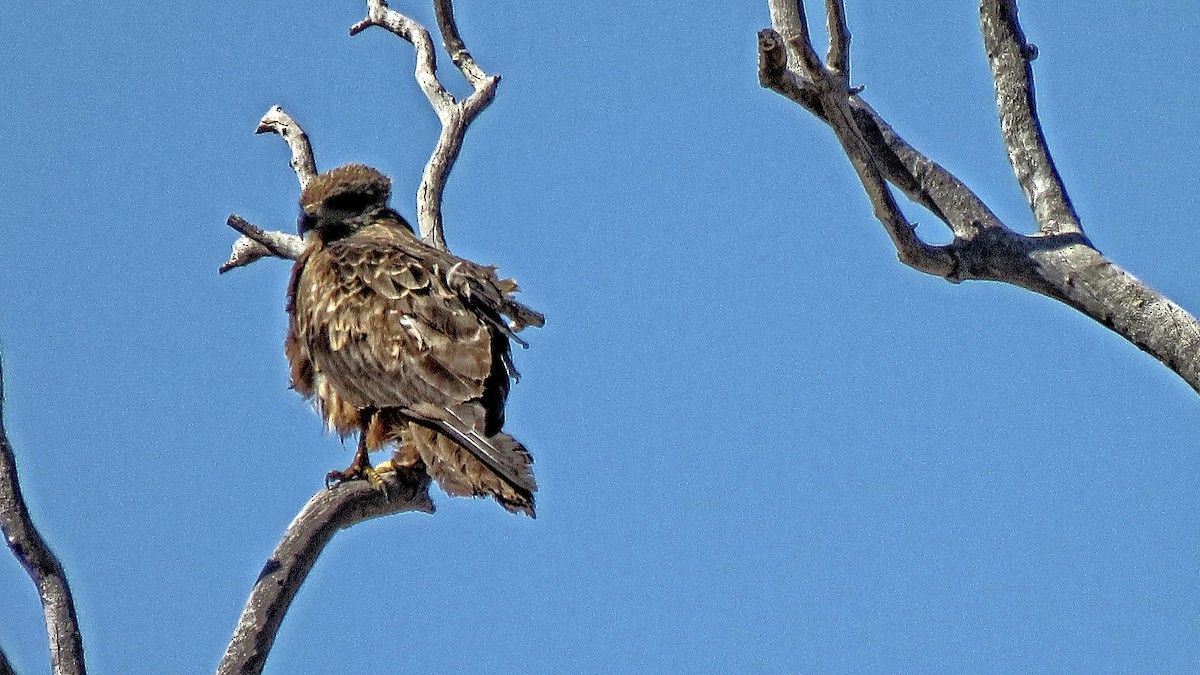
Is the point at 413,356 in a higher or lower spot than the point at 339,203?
lower

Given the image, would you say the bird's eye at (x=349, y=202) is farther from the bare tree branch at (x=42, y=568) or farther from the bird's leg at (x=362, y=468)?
the bare tree branch at (x=42, y=568)

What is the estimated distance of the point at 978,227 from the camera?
17.6ft

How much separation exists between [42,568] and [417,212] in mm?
3299

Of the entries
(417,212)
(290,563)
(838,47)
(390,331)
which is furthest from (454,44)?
(290,563)

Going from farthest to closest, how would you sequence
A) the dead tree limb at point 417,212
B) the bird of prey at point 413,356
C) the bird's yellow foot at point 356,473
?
1. the bird's yellow foot at point 356,473
2. the bird of prey at point 413,356
3. the dead tree limb at point 417,212

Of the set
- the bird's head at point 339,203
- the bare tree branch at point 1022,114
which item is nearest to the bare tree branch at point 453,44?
the bird's head at point 339,203

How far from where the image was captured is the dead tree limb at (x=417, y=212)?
180 inches

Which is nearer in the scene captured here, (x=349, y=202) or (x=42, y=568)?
(x=42, y=568)

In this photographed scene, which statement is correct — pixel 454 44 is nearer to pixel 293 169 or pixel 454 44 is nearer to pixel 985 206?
pixel 293 169

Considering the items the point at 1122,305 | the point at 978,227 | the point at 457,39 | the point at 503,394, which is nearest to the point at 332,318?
the point at 503,394

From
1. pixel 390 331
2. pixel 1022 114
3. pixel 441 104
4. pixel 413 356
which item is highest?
pixel 441 104

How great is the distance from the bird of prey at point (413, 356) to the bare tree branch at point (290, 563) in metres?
0.39

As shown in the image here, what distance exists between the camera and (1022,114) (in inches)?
218

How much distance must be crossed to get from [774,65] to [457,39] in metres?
3.01
